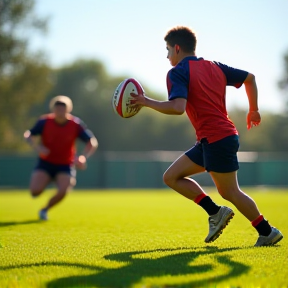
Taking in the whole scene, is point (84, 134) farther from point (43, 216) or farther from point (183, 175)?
point (183, 175)

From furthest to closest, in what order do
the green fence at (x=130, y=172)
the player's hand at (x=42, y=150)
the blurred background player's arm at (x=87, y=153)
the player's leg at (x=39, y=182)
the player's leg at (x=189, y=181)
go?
the green fence at (x=130, y=172)
the player's leg at (x=39, y=182)
the blurred background player's arm at (x=87, y=153)
the player's hand at (x=42, y=150)
the player's leg at (x=189, y=181)

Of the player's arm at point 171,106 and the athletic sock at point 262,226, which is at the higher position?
the player's arm at point 171,106

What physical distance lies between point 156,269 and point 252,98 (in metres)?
2.43

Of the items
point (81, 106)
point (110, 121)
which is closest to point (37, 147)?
point (110, 121)

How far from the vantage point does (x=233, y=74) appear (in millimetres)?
5867

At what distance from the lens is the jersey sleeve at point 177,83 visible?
209 inches

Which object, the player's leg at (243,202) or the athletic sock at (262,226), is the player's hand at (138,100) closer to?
the player's leg at (243,202)

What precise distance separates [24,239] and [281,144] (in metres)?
51.4

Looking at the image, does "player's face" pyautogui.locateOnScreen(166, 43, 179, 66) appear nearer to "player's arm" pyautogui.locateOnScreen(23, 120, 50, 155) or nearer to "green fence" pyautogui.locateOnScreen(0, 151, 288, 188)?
"player's arm" pyautogui.locateOnScreen(23, 120, 50, 155)

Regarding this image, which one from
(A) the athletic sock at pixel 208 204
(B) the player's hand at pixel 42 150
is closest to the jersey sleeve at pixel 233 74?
(A) the athletic sock at pixel 208 204

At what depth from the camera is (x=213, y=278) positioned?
12.8ft

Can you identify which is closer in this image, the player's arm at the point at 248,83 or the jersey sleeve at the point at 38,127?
the player's arm at the point at 248,83

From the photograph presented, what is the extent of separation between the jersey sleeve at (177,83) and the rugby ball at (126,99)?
394 mm

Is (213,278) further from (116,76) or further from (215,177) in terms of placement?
(116,76)
